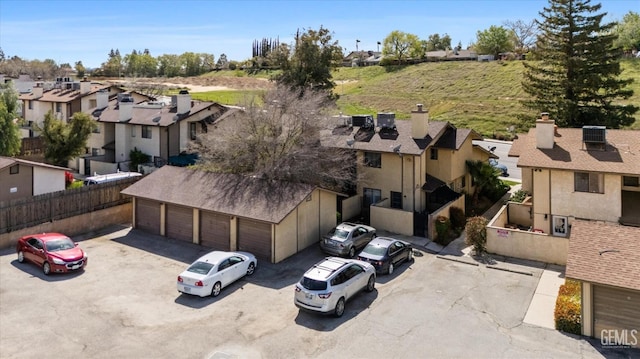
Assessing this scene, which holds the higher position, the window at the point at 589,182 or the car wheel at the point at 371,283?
the window at the point at 589,182

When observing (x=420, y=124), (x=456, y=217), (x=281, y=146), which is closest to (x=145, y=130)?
(x=281, y=146)

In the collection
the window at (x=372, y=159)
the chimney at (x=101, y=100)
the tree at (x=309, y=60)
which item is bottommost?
the window at (x=372, y=159)

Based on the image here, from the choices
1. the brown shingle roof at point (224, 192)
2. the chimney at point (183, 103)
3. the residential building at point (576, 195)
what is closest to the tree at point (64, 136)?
the chimney at point (183, 103)

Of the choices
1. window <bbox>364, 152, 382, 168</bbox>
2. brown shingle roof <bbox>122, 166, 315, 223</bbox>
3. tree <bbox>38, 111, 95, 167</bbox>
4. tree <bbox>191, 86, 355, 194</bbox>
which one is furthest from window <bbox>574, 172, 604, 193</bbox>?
tree <bbox>38, 111, 95, 167</bbox>

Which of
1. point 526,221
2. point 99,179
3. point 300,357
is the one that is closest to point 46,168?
point 99,179

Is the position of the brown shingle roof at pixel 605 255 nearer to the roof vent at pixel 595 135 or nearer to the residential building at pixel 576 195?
the residential building at pixel 576 195

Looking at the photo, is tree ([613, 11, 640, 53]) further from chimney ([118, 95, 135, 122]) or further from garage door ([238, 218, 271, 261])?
garage door ([238, 218, 271, 261])

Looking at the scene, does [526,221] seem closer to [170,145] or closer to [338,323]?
[338,323]

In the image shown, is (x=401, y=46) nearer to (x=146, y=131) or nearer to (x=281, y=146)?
(x=146, y=131)
